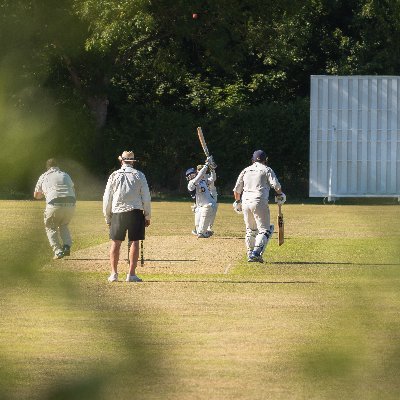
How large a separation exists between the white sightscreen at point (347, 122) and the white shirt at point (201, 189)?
14.1 meters

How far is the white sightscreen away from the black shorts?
73.0 feet

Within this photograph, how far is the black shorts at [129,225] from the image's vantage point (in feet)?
45.7

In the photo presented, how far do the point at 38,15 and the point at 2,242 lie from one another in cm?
41

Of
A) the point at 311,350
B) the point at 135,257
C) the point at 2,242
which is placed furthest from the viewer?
the point at 135,257

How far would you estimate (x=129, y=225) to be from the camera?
45.8 ft

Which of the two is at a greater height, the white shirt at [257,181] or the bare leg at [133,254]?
the white shirt at [257,181]

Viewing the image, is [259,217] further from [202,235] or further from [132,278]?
[202,235]

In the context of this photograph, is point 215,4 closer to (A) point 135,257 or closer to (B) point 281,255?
(B) point 281,255

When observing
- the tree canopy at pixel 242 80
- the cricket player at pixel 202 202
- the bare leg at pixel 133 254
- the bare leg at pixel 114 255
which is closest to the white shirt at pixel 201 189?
the cricket player at pixel 202 202

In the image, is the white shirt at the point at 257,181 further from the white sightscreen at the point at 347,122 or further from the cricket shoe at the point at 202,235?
the white sightscreen at the point at 347,122

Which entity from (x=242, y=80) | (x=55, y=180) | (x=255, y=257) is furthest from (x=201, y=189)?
→ (x=242, y=80)

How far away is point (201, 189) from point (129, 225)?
8210 mm

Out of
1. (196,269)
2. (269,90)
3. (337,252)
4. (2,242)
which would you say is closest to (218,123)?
(269,90)

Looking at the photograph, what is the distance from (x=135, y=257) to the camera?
13.9 m
